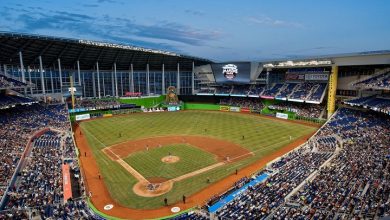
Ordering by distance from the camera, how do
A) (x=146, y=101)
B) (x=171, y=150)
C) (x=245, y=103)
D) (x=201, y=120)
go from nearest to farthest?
1. (x=171, y=150)
2. (x=201, y=120)
3. (x=245, y=103)
4. (x=146, y=101)

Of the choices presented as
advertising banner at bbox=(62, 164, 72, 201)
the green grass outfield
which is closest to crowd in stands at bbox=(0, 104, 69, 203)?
advertising banner at bbox=(62, 164, 72, 201)

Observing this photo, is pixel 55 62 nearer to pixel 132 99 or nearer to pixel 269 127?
pixel 132 99

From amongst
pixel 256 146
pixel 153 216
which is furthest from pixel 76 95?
pixel 153 216

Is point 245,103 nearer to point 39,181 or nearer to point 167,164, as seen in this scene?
point 167,164

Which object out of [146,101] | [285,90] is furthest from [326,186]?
[146,101]

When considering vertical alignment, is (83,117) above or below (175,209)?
above

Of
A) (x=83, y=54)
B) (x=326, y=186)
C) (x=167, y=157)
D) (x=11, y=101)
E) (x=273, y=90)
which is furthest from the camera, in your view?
(x=273, y=90)

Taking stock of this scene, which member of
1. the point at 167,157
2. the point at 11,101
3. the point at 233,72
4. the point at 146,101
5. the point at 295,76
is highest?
the point at 233,72
